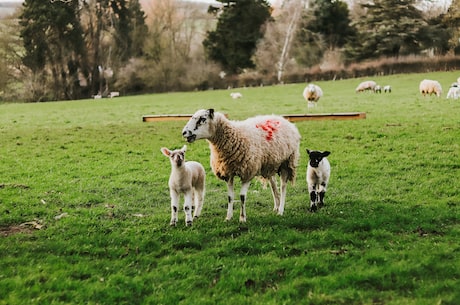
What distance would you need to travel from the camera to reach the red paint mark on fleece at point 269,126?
877 centimetres

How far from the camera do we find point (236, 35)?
6831 cm

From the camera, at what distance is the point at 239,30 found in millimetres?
68750

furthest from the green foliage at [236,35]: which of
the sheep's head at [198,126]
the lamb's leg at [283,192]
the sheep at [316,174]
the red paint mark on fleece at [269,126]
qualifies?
the sheep's head at [198,126]

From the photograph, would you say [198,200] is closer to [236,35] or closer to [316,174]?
[316,174]

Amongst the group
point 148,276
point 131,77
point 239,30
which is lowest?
point 148,276

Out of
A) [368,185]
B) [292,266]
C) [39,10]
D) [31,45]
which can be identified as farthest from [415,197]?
[31,45]

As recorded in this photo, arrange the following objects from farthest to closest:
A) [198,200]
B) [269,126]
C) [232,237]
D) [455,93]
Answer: [455,93] < [269,126] < [198,200] < [232,237]

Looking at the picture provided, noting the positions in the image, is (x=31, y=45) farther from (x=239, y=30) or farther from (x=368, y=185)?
(x=368, y=185)

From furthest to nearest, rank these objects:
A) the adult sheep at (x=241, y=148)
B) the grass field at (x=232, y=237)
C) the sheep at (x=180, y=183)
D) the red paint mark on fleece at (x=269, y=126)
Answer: the red paint mark on fleece at (x=269, y=126) → the adult sheep at (x=241, y=148) → the sheep at (x=180, y=183) → the grass field at (x=232, y=237)

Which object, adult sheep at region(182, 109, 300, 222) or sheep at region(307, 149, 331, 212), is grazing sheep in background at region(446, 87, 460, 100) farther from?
adult sheep at region(182, 109, 300, 222)

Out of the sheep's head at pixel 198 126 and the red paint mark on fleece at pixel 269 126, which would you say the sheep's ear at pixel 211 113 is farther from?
the red paint mark on fleece at pixel 269 126

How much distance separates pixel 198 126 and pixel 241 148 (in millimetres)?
883

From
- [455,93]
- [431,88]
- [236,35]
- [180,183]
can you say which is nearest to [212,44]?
[236,35]

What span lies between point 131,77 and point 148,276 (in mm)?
62917
